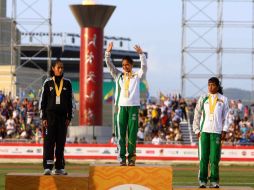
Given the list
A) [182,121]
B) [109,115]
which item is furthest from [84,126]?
[109,115]

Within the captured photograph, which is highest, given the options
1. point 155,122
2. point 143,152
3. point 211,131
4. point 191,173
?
→ point 211,131

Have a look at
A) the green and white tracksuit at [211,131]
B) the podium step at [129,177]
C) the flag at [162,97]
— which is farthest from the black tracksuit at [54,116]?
the flag at [162,97]

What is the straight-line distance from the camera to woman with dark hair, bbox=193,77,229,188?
15.9 meters

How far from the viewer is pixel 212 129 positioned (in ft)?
52.0

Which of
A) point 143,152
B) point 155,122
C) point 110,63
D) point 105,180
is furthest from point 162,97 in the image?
point 105,180

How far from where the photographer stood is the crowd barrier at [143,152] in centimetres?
3416

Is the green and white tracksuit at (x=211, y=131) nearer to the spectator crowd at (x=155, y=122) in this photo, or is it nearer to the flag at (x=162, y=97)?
the spectator crowd at (x=155, y=122)

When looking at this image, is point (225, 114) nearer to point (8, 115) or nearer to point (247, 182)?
point (247, 182)

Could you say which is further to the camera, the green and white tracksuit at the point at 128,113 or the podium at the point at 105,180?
the green and white tracksuit at the point at 128,113

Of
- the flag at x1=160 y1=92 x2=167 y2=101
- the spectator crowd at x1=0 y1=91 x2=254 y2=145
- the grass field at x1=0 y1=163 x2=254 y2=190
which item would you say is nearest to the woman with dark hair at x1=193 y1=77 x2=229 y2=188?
the grass field at x1=0 y1=163 x2=254 y2=190

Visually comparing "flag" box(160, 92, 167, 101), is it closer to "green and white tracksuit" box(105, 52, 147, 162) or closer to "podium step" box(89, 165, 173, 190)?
"green and white tracksuit" box(105, 52, 147, 162)

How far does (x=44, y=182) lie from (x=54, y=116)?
134 cm

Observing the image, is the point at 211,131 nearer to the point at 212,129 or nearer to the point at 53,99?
the point at 212,129

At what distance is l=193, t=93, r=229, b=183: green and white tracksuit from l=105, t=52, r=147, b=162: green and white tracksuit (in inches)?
44.6
